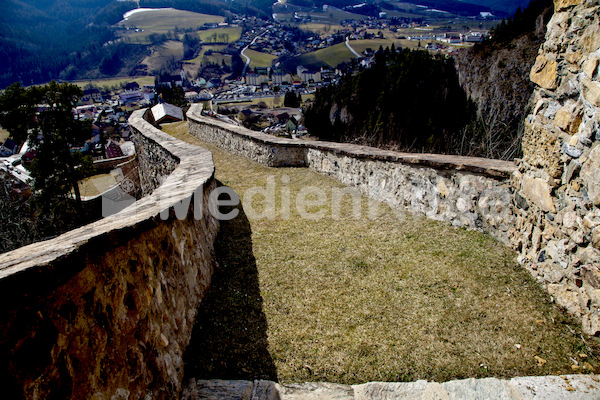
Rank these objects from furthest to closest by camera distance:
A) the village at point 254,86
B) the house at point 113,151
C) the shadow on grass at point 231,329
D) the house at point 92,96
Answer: the house at point 92,96, the village at point 254,86, the house at point 113,151, the shadow on grass at point 231,329

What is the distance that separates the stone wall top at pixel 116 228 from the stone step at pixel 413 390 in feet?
4.05

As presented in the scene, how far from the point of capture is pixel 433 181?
5098mm

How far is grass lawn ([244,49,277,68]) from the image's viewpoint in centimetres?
14875

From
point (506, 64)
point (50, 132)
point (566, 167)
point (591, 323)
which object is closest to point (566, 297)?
point (591, 323)

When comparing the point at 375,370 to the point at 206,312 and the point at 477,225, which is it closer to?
the point at 206,312

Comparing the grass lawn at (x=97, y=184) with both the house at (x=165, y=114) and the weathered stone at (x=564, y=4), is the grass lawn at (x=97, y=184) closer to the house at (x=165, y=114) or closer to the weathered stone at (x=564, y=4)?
the house at (x=165, y=114)

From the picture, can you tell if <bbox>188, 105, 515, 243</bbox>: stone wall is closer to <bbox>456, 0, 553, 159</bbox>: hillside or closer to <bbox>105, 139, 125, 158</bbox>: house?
<bbox>456, 0, 553, 159</bbox>: hillside

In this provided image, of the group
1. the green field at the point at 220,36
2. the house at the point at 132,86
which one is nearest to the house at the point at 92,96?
the house at the point at 132,86

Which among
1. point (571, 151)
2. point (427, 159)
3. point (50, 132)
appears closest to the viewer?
point (571, 151)

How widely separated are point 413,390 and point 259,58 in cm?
17042

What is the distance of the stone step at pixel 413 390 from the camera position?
242 centimetres

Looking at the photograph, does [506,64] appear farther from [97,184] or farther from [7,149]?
[7,149]

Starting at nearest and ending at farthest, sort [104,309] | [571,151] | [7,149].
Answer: [104,309], [571,151], [7,149]

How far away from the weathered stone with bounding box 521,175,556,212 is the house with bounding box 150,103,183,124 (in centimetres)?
1887
